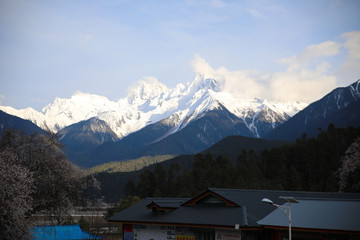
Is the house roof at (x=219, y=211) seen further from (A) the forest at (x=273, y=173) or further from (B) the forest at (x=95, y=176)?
(A) the forest at (x=273, y=173)

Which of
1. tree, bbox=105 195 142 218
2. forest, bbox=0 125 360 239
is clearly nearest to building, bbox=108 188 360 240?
forest, bbox=0 125 360 239

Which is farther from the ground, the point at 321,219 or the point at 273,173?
the point at 273,173

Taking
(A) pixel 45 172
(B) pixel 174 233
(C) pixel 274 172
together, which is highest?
(A) pixel 45 172

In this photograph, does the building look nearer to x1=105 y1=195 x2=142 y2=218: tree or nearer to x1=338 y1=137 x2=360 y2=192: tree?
x1=338 y1=137 x2=360 y2=192: tree

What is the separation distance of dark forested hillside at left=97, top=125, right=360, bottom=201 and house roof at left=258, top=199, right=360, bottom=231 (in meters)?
47.8

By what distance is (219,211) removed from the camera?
31.6 m

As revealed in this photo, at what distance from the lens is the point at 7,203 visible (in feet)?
81.0

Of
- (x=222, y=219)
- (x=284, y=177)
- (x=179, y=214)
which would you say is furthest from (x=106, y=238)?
(x=284, y=177)

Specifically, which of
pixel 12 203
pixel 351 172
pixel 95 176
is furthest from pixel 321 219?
pixel 351 172

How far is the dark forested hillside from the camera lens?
85.7m

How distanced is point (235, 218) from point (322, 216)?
581 centimetres

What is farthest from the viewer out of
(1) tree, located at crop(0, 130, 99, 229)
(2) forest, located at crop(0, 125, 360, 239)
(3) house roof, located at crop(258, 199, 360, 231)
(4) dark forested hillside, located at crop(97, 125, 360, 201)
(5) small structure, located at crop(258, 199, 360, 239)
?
(4) dark forested hillside, located at crop(97, 125, 360, 201)

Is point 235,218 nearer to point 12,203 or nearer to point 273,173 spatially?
point 12,203

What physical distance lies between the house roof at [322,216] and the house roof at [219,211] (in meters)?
1.64
